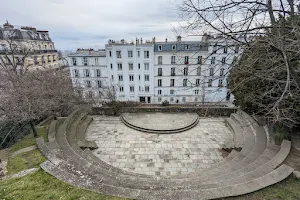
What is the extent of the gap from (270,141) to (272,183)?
15.9ft

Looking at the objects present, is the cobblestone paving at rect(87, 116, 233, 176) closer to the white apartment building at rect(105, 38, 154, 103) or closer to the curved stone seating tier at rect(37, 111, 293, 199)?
the curved stone seating tier at rect(37, 111, 293, 199)

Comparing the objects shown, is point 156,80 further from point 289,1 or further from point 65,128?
point 289,1

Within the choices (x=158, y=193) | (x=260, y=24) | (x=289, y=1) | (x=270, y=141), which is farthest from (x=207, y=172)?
(x=289, y=1)

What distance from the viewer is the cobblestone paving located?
8.80 m

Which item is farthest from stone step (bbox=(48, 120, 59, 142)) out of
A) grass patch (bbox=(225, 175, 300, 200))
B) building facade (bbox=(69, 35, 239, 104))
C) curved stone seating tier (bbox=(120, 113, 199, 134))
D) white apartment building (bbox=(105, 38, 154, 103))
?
white apartment building (bbox=(105, 38, 154, 103))

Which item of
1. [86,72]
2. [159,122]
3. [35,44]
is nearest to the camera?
[159,122]

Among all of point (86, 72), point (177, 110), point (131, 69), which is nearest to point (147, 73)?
point (131, 69)

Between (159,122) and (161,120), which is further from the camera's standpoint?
(161,120)

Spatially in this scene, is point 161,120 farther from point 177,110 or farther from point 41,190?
point 41,190

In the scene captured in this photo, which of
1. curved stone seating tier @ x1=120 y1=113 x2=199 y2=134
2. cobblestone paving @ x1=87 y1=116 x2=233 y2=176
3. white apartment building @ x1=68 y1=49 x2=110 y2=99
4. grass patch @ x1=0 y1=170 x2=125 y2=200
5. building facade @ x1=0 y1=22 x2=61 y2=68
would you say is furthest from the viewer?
white apartment building @ x1=68 y1=49 x2=110 y2=99

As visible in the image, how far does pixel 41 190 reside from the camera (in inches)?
198

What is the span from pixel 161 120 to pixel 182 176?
23.0 feet

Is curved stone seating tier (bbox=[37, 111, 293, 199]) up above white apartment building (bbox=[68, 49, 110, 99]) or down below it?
below

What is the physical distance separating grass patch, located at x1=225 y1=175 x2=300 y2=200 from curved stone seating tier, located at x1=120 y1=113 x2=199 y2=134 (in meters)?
7.60
